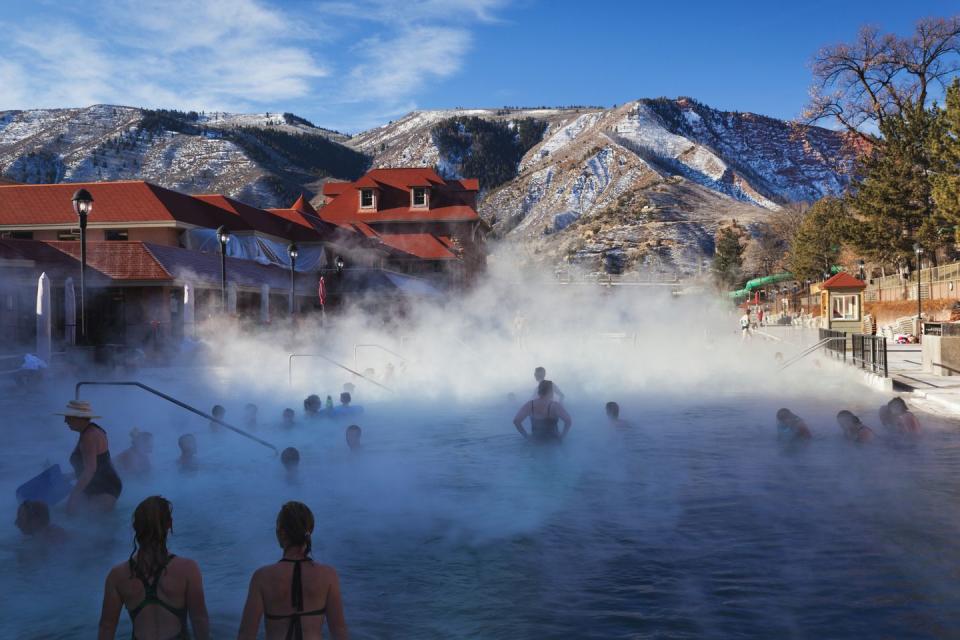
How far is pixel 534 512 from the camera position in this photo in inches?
359

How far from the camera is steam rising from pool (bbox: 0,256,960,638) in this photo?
5992mm

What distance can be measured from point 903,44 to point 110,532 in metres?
47.8

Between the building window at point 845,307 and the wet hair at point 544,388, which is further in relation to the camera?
the building window at point 845,307

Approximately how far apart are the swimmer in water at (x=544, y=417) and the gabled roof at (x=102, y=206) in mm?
24559

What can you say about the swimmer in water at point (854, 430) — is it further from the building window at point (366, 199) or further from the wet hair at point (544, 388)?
the building window at point (366, 199)

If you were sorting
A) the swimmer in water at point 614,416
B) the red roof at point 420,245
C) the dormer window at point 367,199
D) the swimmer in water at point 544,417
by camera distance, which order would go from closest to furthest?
1. the swimmer in water at point 544,417
2. the swimmer in water at point 614,416
3. the red roof at point 420,245
4. the dormer window at point 367,199

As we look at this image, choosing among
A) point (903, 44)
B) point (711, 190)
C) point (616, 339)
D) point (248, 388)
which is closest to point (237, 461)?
point (248, 388)

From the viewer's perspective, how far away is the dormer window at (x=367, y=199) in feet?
179

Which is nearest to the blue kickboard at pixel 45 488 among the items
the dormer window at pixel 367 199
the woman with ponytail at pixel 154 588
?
the woman with ponytail at pixel 154 588

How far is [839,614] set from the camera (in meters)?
5.75

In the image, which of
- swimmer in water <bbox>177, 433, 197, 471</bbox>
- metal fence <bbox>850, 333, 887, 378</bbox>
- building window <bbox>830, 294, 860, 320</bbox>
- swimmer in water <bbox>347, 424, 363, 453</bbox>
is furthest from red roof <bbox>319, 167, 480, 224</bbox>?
swimmer in water <bbox>177, 433, 197, 471</bbox>

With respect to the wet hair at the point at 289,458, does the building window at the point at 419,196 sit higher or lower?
higher

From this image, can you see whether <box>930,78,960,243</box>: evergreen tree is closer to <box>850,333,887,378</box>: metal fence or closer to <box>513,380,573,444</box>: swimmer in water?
<box>850,333,887,378</box>: metal fence

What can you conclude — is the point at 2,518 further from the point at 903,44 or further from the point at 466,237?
the point at 903,44
